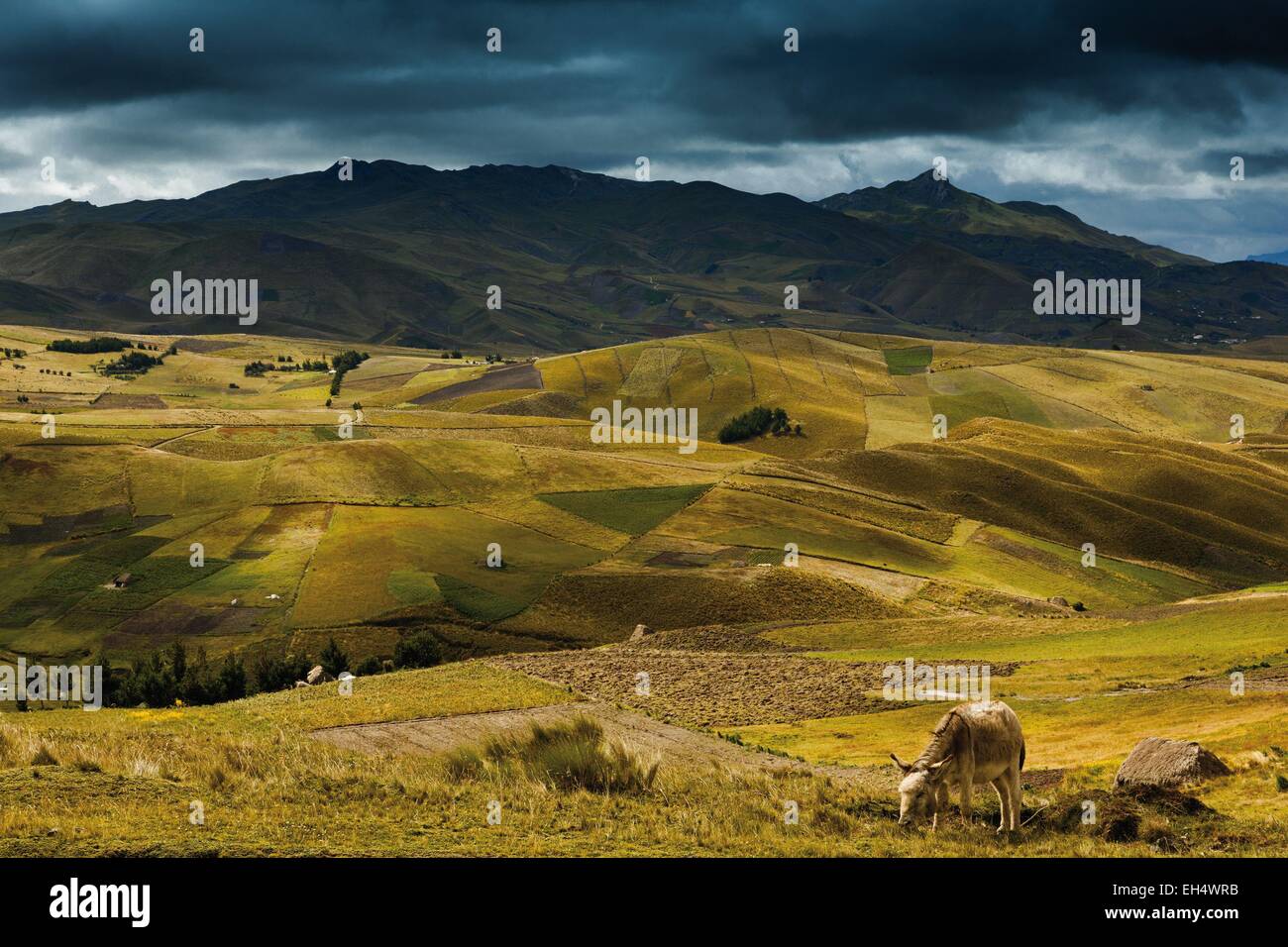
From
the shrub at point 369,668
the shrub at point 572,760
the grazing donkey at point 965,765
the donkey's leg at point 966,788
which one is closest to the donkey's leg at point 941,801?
the grazing donkey at point 965,765

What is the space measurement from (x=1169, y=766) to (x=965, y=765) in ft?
30.4

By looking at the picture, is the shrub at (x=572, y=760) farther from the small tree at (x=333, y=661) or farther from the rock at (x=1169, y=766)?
the small tree at (x=333, y=661)

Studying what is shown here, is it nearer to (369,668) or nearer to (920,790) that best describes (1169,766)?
(920,790)

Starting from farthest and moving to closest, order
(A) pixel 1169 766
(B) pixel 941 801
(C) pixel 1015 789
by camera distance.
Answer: (A) pixel 1169 766 → (B) pixel 941 801 → (C) pixel 1015 789

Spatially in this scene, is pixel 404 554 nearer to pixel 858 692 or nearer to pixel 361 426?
pixel 858 692

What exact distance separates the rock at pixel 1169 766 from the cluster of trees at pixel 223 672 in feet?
217

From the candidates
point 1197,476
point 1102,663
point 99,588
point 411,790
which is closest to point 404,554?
point 99,588

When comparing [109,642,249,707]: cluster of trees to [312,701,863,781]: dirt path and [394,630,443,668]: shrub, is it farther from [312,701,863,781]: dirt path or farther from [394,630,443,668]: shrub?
[312,701,863,781]: dirt path

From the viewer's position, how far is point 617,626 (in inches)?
4252

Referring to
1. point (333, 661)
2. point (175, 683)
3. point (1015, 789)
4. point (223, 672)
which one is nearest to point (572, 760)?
point (1015, 789)

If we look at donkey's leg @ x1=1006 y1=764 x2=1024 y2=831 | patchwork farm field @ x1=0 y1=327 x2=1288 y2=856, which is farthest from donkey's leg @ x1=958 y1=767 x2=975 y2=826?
patchwork farm field @ x1=0 y1=327 x2=1288 y2=856

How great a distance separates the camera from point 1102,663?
6625cm

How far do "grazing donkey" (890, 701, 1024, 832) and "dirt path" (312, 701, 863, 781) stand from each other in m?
12.3

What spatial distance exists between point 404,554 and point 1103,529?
327ft
